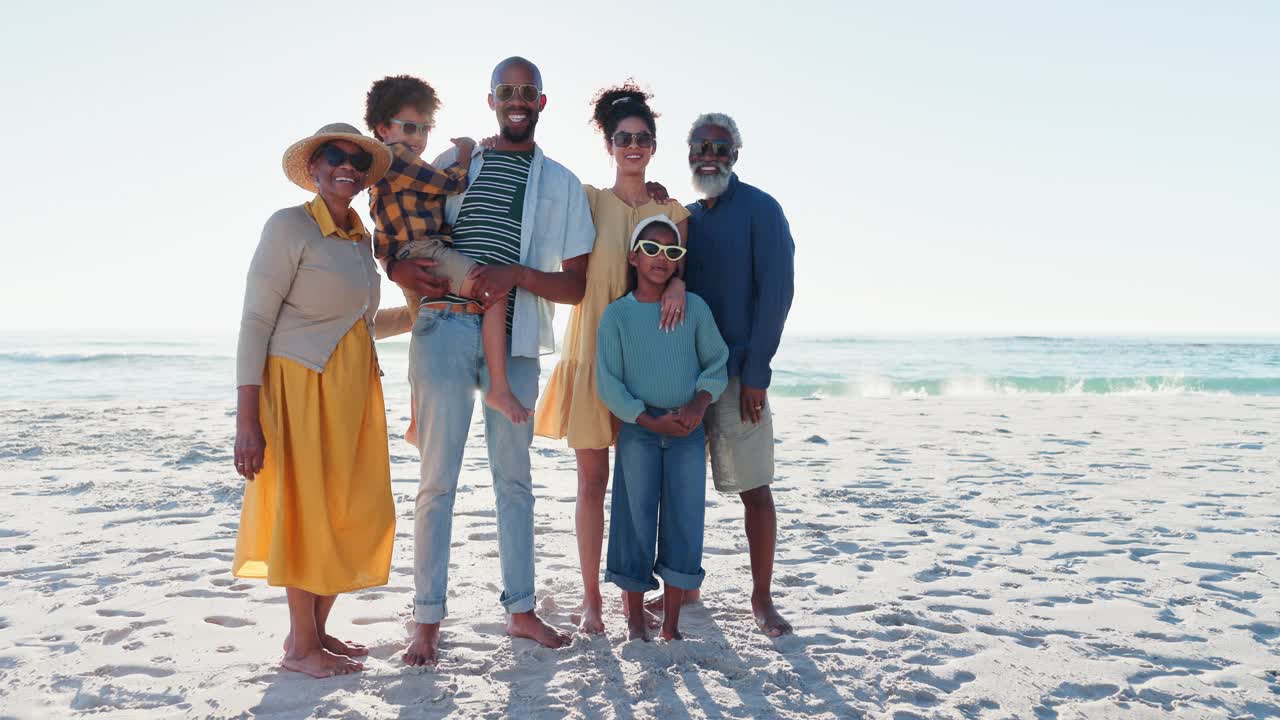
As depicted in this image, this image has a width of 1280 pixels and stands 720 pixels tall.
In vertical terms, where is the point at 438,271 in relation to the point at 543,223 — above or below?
below

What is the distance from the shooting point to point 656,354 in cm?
326

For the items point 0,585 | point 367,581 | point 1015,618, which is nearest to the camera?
point 367,581

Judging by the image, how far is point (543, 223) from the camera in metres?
3.35

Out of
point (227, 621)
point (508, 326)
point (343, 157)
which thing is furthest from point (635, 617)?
point (343, 157)

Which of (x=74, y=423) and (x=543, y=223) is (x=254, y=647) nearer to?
(x=543, y=223)

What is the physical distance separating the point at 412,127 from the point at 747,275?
1494 mm

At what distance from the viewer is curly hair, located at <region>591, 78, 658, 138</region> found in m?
3.50

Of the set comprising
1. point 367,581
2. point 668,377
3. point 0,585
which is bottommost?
point 0,585

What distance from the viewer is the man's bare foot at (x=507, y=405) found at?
124 inches

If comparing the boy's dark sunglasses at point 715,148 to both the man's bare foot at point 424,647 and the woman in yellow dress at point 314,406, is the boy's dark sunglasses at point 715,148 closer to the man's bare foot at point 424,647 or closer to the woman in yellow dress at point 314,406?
the woman in yellow dress at point 314,406

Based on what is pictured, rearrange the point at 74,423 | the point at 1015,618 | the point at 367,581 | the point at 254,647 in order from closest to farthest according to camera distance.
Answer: the point at 367,581, the point at 254,647, the point at 1015,618, the point at 74,423

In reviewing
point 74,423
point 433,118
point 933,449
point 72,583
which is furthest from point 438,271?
point 74,423

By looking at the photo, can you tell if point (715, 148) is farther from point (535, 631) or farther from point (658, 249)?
point (535, 631)

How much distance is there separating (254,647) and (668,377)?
1.95 m
